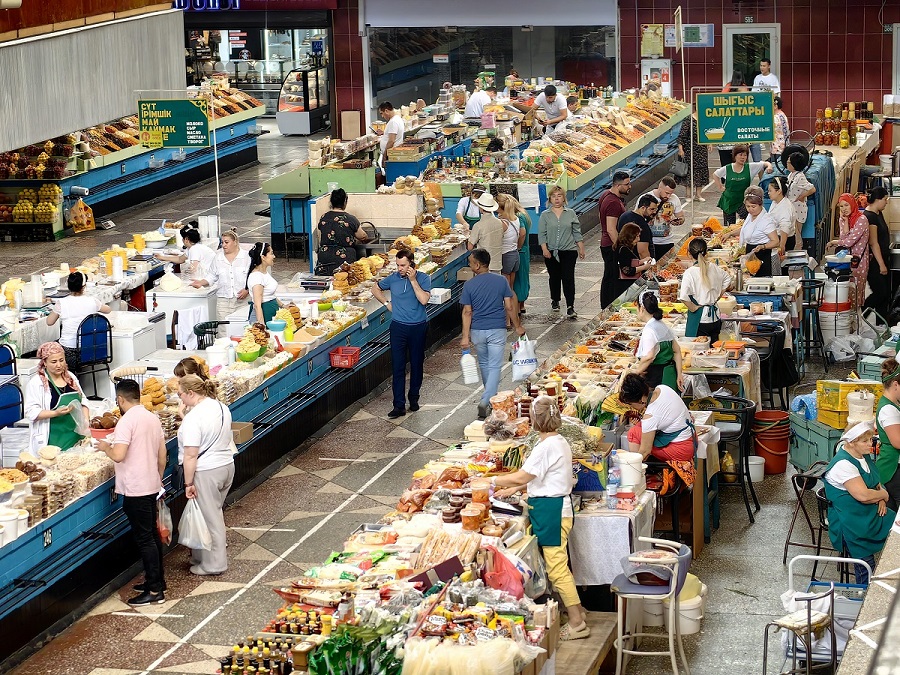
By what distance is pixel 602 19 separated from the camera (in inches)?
1170

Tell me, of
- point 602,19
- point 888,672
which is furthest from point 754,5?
point 888,672

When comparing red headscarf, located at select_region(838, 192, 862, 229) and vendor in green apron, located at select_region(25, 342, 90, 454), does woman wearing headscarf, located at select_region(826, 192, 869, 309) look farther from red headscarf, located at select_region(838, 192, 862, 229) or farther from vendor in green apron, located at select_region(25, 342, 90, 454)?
vendor in green apron, located at select_region(25, 342, 90, 454)

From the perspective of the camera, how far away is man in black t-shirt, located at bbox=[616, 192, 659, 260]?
49.0 ft

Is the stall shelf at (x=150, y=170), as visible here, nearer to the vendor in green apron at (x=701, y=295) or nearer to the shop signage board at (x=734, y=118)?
the shop signage board at (x=734, y=118)

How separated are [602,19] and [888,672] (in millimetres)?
27850

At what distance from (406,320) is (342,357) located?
662 mm

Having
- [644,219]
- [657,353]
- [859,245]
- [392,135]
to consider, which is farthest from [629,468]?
[392,135]

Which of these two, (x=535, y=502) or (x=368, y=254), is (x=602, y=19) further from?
(x=535, y=502)

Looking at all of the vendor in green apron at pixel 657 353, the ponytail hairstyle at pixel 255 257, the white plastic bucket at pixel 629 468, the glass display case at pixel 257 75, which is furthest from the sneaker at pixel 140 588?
the glass display case at pixel 257 75

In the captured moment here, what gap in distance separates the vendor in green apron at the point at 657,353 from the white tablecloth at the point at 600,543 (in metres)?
2.53

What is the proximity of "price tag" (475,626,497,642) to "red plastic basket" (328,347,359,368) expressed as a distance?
6252 millimetres

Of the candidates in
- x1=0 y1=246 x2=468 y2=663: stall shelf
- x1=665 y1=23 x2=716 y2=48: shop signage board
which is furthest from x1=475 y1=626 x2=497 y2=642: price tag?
x1=665 y1=23 x2=716 y2=48: shop signage board

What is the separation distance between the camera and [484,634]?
6910mm

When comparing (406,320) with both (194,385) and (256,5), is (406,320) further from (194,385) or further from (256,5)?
(256,5)
